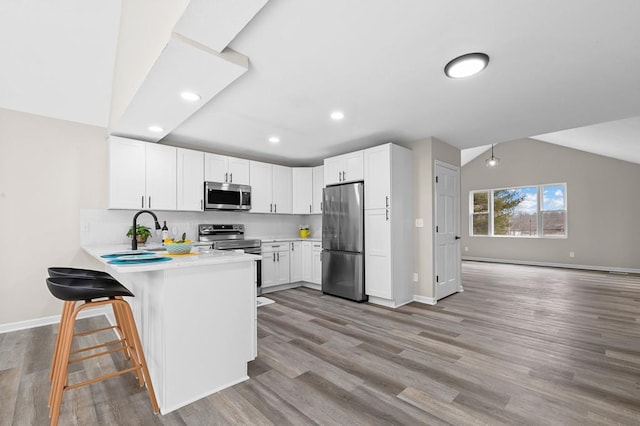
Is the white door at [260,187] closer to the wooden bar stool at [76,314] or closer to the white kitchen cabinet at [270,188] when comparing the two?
the white kitchen cabinet at [270,188]

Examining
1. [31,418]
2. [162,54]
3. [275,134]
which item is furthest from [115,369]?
[275,134]

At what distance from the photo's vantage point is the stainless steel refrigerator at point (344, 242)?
4.18m

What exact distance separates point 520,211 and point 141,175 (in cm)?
894

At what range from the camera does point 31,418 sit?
1.73 metres

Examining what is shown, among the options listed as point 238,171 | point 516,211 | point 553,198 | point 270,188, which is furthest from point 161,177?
point 553,198

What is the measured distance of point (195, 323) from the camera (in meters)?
1.92

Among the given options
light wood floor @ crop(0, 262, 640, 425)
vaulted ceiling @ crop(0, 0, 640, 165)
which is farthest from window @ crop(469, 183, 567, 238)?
light wood floor @ crop(0, 262, 640, 425)

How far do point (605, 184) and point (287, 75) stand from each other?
8.11 meters

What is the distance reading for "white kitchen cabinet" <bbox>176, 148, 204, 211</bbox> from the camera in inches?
160

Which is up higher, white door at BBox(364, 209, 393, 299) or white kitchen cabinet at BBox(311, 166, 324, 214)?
white kitchen cabinet at BBox(311, 166, 324, 214)

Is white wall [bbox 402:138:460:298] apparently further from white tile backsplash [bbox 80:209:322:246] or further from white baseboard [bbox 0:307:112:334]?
white baseboard [bbox 0:307:112:334]

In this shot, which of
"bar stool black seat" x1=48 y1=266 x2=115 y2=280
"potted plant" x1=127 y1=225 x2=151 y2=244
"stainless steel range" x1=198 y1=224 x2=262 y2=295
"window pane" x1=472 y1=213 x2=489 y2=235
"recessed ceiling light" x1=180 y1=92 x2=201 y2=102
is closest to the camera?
"bar stool black seat" x1=48 y1=266 x2=115 y2=280

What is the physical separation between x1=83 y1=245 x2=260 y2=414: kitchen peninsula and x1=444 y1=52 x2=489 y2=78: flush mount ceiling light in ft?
7.00

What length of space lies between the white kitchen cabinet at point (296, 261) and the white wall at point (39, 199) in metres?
2.74
